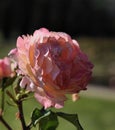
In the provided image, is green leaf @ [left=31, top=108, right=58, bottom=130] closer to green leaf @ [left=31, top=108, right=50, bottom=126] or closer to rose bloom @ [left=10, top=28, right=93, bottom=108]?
green leaf @ [left=31, top=108, right=50, bottom=126]

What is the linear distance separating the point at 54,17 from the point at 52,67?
2330cm

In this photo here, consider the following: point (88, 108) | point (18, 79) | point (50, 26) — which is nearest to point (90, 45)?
point (50, 26)

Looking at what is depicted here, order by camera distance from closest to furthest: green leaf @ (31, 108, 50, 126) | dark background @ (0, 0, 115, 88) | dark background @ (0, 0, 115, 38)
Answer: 1. green leaf @ (31, 108, 50, 126)
2. dark background @ (0, 0, 115, 88)
3. dark background @ (0, 0, 115, 38)

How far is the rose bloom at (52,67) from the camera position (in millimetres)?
1153

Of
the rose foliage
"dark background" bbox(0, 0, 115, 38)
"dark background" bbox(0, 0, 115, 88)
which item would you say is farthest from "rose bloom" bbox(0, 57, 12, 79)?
"dark background" bbox(0, 0, 115, 38)

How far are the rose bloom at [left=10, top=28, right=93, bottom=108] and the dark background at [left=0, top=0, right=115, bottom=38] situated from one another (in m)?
22.7

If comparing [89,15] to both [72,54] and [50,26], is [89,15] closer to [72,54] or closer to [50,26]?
[50,26]

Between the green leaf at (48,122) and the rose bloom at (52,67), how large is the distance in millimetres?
132

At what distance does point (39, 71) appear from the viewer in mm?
1153

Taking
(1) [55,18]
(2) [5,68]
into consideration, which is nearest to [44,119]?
(2) [5,68]

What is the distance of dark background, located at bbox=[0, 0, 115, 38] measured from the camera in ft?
79.7

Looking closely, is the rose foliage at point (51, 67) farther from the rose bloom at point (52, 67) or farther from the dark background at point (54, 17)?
the dark background at point (54, 17)

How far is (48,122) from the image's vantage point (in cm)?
130

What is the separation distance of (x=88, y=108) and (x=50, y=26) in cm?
1417
